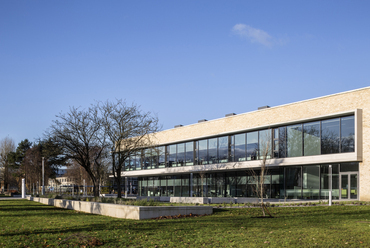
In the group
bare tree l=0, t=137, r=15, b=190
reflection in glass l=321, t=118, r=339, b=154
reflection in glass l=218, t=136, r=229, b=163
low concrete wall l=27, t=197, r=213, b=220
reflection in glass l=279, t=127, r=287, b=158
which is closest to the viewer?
low concrete wall l=27, t=197, r=213, b=220

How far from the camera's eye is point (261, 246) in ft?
29.5

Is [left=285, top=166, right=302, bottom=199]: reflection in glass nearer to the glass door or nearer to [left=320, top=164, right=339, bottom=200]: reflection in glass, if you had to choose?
[left=320, top=164, right=339, bottom=200]: reflection in glass

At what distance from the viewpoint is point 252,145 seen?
37.8 metres

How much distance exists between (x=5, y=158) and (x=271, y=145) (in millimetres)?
68467

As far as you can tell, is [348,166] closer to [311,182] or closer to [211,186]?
[311,182]

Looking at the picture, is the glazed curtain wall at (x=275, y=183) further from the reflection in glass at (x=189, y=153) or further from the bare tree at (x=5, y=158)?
the bare tree at (x=5, y=158)

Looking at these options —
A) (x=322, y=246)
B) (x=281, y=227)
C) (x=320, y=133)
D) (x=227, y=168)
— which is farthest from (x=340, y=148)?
(x=322, y=246)

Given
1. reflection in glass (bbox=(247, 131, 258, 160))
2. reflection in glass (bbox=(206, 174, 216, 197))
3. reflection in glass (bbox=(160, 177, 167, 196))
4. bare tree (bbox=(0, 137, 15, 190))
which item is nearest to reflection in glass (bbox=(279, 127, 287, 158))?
reflection in glass (bbox=(247, 131, 258, 160))

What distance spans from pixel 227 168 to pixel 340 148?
13780mm

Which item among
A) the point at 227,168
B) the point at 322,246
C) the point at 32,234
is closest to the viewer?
the point at 322,246

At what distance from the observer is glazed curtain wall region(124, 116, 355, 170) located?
29.8 metres

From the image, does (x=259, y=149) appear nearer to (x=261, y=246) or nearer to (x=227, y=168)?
(x=227, y=168)

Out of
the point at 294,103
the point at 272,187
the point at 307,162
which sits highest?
the point at 294,103

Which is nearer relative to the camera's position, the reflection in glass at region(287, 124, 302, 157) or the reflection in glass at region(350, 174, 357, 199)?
the reflection in glass at region(350, 174, 357, 199)
